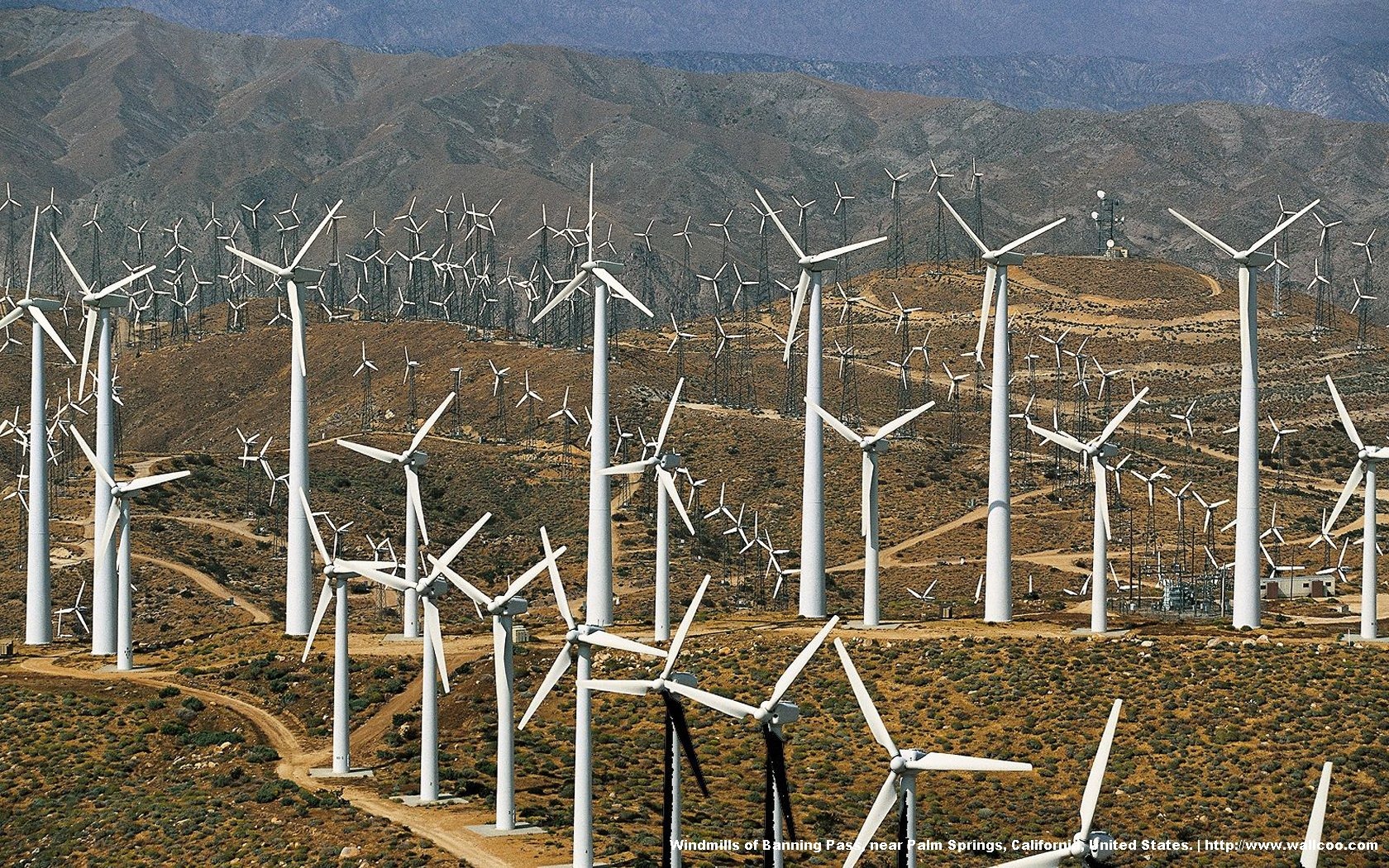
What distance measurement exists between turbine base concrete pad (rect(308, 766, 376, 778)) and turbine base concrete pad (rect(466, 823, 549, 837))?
1165 centimetres

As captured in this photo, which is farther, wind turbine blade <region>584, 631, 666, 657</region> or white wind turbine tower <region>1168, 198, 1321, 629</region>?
white wind turbine tower <region>1168, 198, 1321, 629</region>

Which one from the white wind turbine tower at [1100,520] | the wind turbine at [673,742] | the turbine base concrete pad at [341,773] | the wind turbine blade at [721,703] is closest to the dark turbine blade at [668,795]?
the wind turbine at [673,742]

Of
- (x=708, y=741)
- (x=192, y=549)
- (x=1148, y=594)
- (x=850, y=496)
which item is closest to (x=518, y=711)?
(x=708, y=741)

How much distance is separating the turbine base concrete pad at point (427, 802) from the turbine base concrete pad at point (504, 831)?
418 cm

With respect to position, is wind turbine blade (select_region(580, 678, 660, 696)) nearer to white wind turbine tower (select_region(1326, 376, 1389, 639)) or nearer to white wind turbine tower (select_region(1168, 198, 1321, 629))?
white wind turbine tower (select_region(1326, 376, 1389, 639))

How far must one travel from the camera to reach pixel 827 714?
82.1 m

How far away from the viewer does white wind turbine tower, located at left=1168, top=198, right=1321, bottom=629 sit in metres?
88.2

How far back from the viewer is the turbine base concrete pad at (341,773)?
253ft

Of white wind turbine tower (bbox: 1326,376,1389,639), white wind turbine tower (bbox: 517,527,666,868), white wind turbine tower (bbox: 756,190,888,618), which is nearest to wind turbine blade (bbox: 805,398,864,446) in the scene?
white wind turbine tower (bbox: 756,190,888,618)

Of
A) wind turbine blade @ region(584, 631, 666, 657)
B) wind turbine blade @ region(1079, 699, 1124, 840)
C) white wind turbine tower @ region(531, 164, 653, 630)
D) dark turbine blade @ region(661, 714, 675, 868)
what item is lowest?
dark turbine blade @ region(661, 714, 675, 868)

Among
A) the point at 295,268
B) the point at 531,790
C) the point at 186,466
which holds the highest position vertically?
the point at 295,268

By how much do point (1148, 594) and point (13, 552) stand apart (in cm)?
8266

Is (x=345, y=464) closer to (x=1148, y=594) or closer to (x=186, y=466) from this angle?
(x=186, y=466)

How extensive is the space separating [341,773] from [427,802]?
7357 millimetres
